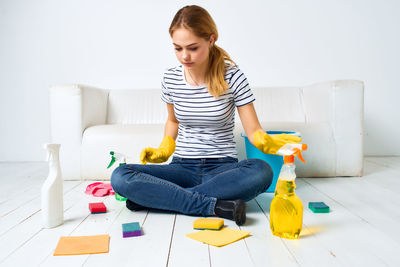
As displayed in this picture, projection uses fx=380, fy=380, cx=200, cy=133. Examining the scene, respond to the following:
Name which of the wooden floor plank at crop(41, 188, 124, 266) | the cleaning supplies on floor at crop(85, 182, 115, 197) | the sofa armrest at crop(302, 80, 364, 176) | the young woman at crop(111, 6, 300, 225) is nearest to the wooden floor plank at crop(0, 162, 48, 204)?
the cleaning supplies on floor at crop(85, 182, 115, 197)

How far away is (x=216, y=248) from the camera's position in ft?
3.55

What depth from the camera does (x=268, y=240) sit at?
3.75ft

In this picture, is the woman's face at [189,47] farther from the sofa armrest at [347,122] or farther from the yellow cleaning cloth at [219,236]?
the sofa armrest at [347,122]

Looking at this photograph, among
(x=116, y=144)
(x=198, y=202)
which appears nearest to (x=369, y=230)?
(x=198, y=202)

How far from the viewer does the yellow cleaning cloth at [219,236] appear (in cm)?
112

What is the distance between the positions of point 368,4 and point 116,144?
2.20 m

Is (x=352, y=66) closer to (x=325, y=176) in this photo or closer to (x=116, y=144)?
(x=325, y=176)

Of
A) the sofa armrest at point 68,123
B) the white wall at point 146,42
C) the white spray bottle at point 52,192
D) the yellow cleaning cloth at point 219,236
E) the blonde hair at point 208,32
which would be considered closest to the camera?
the yellow cleaning cloth at point 219,236

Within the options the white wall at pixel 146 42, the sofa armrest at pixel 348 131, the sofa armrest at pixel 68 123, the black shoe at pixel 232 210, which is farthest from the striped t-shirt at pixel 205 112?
the white wall at pixel 146 42

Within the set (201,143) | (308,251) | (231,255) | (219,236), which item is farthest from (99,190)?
(308,251)

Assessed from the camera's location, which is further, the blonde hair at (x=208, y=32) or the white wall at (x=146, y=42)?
the white wall at (x=146, y=42)

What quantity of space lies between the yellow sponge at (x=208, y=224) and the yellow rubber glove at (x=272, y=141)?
0.99 feet

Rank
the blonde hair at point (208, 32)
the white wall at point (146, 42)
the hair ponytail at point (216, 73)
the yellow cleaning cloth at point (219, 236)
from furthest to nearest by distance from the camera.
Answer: the white wall at point (146, 42)
the hair ponytail at point (216, 73)
the blonde hair at point (208, 32)
the yellow cleaning cloth at point (219, 236)

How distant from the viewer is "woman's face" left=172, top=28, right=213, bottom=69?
1347 millimetres
